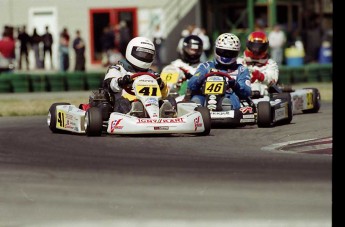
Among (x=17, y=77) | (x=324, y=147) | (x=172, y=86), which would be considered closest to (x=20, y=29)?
(x=17, y=77)

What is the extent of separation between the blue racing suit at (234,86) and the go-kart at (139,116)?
0.88 metres

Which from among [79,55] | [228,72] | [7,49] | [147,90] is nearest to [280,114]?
[228,72]

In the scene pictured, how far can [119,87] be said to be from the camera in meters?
12.7

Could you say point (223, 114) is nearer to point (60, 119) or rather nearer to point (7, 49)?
point (60, 119)

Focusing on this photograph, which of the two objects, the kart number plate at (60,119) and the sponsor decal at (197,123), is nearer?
the sponsor decal at (197,123)

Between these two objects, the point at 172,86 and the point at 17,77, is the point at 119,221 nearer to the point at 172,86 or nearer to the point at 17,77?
the point at 172,86

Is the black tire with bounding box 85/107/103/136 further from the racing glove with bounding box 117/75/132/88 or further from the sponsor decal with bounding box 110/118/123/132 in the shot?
the racing glove with bounding box 117/75/132/88

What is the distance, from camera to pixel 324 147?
11.2m

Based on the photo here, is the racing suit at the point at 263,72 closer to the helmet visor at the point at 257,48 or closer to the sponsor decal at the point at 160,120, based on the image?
the helmet visor at the point at 257,48

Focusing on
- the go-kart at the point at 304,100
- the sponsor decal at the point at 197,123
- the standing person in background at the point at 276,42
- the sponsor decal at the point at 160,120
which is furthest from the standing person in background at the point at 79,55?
the sponsor decal at the point at 160,120

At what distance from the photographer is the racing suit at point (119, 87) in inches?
492

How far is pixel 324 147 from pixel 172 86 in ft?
18.3

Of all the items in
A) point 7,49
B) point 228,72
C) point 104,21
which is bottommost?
point 228,72

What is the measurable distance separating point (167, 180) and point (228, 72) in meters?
5.80
